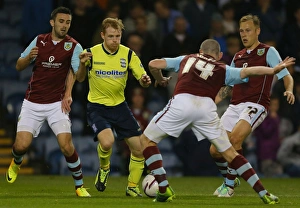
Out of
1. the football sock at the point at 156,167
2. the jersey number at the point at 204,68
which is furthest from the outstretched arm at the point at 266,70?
the football sock at the point at 156,167

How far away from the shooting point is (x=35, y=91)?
1252 cm

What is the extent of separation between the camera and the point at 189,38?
1933cm

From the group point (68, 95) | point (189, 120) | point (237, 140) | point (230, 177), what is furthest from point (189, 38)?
point (189, 120)

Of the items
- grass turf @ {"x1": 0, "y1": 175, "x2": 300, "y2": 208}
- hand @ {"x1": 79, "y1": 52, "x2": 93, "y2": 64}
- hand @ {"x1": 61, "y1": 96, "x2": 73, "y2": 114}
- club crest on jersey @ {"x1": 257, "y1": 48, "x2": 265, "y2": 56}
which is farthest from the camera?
club crest on jersey @ {"x1": 257, "y1": 48, "x2": 265, "y2": 56}

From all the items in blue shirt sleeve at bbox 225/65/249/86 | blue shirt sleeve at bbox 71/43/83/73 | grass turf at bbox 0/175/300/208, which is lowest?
grass turf at bbox 0/175/300/208

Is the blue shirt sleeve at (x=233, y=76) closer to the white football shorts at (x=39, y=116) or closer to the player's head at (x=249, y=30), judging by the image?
the player's head at (x=249, y=30)

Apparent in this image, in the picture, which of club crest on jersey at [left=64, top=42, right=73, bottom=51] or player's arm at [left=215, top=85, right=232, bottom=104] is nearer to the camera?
club crest on jersey at [left=64, top=42, right=73, bottom=51]

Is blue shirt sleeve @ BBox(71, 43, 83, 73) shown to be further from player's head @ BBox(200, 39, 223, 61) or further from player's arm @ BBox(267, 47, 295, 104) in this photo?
player's arm @ BBox(267, 47, 295, 104)

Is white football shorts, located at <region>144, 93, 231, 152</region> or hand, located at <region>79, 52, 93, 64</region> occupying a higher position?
hand, located at <region>79, 52, 93, 64</region>

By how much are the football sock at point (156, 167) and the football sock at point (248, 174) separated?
89cm

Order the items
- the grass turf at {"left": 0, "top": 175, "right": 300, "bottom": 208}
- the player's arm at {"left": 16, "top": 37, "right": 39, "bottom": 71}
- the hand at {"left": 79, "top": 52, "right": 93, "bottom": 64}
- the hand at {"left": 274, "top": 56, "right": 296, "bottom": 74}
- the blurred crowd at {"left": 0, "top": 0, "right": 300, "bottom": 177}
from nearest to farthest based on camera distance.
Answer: the hand at {"left": 274, "top": 56, "right": 296, "bottom": 74}
the grass turf at {"left": 0, "top": 175, "right": 300, "bottom": 208}
the hand at {"left": 79, "top": 52, "right": 93, "bottom": 64}
the player's arm at {"left": 16, "top": 37, "right": 39, "bottom": 71}
the blurred crowd at {"left": 0, "top": 0, "right": 300, "bottom": 177}

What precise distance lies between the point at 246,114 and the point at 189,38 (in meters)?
6.93

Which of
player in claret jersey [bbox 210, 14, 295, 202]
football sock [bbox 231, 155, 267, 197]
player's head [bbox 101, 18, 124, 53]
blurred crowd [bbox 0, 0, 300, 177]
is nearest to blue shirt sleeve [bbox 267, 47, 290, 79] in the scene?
player in claret jersey [bbox 210, 14, 295, 202]

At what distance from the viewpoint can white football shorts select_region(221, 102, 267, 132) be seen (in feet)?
41.3
